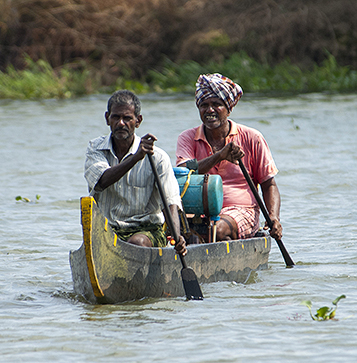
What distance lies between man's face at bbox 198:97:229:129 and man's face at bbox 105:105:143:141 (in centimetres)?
88

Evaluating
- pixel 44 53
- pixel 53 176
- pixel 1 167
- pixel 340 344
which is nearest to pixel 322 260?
pixel 340 344

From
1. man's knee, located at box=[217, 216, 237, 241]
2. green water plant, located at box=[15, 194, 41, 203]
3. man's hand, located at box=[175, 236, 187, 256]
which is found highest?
man's hand, located at box=[175, 236, 187, 256]

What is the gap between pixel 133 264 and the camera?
3998 millimetres

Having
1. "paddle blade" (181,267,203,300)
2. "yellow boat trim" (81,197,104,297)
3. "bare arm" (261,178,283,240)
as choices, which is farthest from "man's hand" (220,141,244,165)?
"yellow boat trim" (81,197,104,297)

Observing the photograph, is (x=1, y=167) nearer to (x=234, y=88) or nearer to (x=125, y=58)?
(x=234, y=88)

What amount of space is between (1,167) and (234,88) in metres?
6.17

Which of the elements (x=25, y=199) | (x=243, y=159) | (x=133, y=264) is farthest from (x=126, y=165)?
(x=25, y=199)

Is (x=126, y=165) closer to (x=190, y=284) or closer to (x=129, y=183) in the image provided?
(x=129, y=183)

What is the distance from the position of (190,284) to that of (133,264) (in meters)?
0.43

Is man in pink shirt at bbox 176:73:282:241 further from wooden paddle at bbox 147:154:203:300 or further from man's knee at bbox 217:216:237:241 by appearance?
wooden paddle at bbox 147:154:203:300

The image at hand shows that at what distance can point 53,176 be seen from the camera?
380 inches

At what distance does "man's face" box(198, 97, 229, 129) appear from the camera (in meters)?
4.85

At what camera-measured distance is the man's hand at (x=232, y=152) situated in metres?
4.52

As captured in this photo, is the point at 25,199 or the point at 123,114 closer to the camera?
the point at 123,114
